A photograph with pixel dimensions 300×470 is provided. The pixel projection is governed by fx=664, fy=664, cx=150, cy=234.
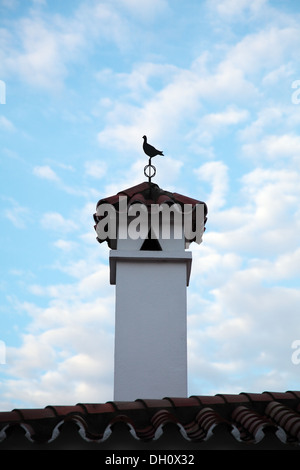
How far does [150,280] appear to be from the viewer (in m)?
8.03

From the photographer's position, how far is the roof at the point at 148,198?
8.17m

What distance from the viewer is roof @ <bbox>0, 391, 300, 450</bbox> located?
4.24 meters

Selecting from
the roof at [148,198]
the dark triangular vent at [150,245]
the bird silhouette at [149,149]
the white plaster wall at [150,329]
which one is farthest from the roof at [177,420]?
the bird silhouette at [149,149]

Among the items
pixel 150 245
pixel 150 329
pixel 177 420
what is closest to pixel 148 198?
pixel 150 245

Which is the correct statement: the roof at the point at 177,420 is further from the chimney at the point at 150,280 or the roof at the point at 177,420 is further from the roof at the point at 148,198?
the roof at the point at 148,198

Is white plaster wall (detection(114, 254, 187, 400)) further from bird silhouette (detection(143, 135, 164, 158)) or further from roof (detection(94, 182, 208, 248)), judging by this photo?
bird silhouette (detection(143, 135, 164, 158))

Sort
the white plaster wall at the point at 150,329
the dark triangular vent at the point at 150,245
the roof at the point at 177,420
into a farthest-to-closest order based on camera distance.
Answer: the dark triangular vent at the point at 150,245, the white plaster wall at the point at 150,329, the roof at the point at 177,420

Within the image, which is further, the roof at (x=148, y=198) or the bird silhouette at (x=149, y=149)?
the bird silhouette at (x=149, y=149)

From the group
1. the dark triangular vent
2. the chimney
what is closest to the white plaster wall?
the chimney

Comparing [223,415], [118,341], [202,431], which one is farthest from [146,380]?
[202,431]

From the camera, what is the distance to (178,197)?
846 centimetres
